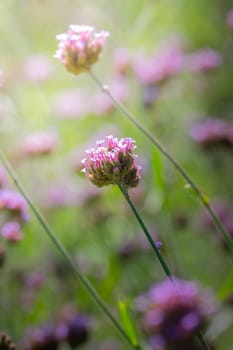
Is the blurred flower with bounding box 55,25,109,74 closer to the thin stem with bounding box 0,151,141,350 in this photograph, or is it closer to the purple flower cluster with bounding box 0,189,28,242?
the thin stem with bounding box 0,151,141,350

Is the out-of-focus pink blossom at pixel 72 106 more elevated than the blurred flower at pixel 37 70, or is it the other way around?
the blurred flower at pixel 37 70

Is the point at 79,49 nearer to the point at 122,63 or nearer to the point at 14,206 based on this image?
the point at 14,206

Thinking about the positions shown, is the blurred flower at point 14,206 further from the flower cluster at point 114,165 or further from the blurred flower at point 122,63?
the blurred flower at point 122,63

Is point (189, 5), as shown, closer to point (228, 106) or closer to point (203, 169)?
point (228, 106)

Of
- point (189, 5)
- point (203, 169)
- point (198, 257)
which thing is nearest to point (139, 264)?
point (198, 257)

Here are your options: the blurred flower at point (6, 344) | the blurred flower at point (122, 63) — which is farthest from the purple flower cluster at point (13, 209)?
the blurred flower at point (122, 63)

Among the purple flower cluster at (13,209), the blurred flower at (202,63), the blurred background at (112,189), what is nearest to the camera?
the purple flower cluster at (13,209)

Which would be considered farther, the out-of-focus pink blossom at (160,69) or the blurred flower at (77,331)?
the out-of-focus pink blossom at (160,69)
